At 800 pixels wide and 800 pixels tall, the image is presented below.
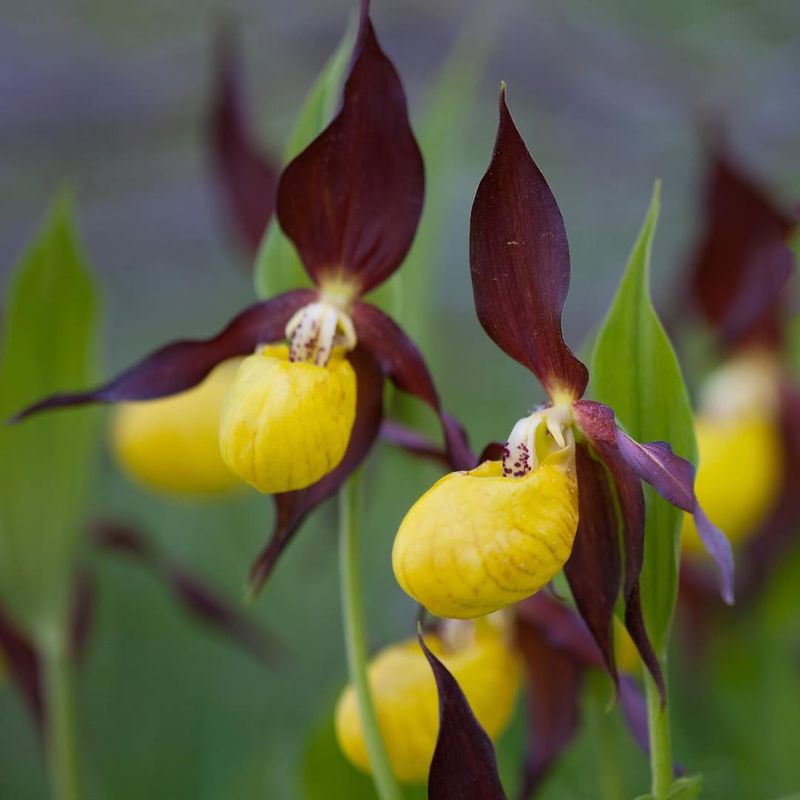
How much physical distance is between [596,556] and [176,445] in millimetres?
811

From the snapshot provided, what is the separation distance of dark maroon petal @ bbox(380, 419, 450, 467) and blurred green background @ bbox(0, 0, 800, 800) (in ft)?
0.99

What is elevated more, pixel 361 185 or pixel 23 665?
pixel 361 185

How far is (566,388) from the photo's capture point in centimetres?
67

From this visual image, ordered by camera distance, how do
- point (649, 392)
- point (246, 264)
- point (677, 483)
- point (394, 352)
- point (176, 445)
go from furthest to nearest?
1. point (246, 264)
2. point (176, 445)
3. point (394, 352)
4. point (649, 392)
5. point (677, 483)

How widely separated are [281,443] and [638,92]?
2.79 m

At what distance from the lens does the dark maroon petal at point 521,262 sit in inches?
24.0

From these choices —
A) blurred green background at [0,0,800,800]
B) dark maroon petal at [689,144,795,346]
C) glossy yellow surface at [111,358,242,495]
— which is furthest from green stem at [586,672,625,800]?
glossy yellow surface at [111,358,242,495]

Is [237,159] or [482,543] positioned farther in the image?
[237,159]

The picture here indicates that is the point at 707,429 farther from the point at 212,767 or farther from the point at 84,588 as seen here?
the point at 212,767

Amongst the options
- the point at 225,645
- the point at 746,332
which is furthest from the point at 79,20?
the point at 746,332

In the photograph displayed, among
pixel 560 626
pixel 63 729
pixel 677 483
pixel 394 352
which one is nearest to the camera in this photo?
pixel 677 483

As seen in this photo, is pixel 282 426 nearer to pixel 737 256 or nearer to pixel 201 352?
pixel 201 352

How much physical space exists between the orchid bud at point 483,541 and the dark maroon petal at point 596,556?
6 cm

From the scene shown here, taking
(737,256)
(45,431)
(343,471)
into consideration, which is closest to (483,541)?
(343,471)
